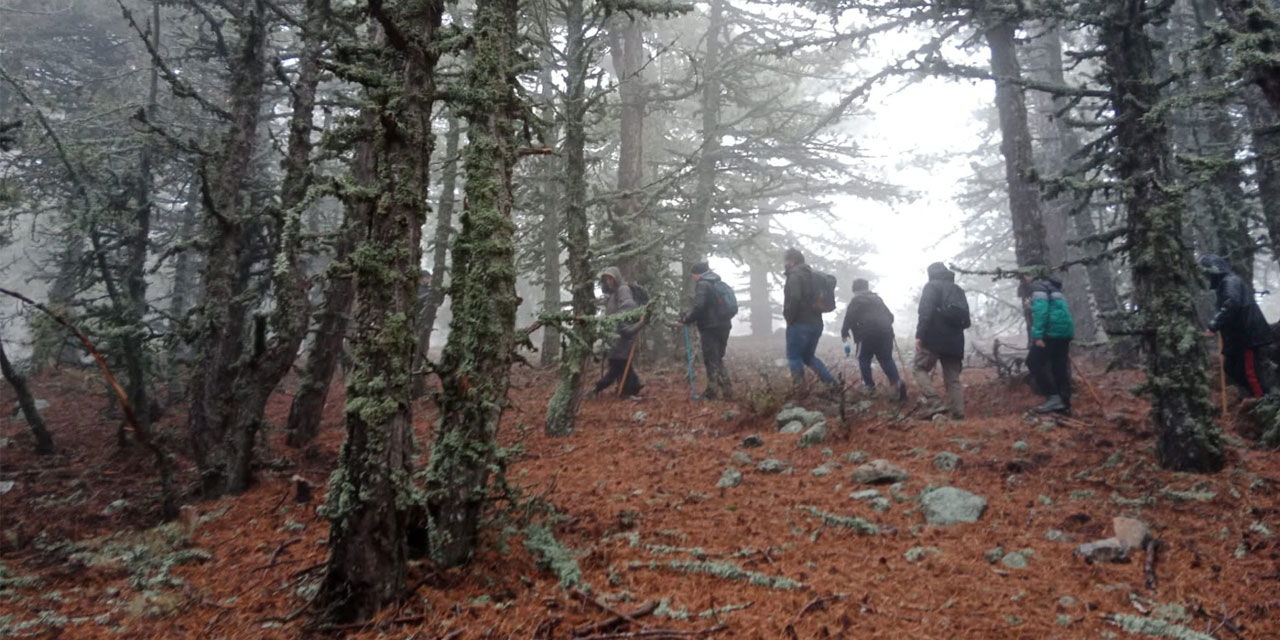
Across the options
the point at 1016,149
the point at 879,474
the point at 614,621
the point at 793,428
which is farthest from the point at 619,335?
the point at 1016,149

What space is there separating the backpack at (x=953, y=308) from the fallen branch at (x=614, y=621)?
23.0 feet

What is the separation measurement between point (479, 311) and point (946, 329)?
23.7ft

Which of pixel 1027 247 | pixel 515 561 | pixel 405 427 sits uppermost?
pixel 1027 247

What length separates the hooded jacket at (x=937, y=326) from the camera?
30.0ft

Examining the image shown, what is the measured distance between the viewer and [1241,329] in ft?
26.2

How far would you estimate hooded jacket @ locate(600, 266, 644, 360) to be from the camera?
10234 mm

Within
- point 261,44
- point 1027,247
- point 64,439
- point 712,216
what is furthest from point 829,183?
point 64,439

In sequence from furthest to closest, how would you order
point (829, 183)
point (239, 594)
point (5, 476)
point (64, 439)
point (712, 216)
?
point (829, 183) < point (712, 216) < point (64, 439) < point (5, 476) < point (239, 594)

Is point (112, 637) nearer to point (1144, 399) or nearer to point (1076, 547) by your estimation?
point (1076, 547)

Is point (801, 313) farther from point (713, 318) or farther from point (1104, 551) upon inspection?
point (1104, 551)

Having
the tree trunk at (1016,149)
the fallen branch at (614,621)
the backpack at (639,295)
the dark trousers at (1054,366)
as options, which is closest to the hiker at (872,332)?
the dark trousers at (1054,366)

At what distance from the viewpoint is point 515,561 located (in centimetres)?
418

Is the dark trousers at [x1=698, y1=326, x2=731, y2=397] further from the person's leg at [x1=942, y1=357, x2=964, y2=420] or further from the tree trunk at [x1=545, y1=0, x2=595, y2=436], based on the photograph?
the person's leg at [x1=942, y1=357, x2=964, y2=420]

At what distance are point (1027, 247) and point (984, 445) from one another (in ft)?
17.3
